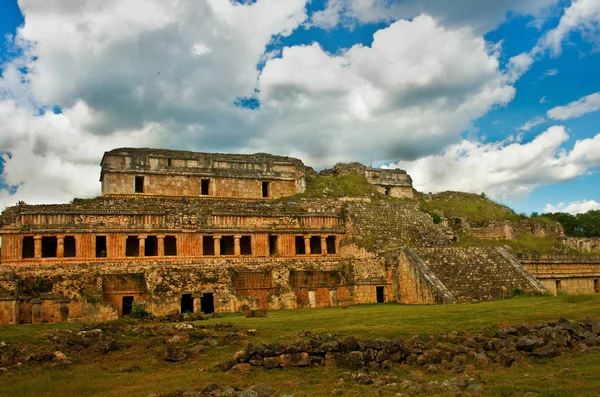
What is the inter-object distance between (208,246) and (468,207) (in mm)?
20433

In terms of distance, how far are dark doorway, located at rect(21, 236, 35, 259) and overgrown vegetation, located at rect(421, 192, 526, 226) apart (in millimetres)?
23671

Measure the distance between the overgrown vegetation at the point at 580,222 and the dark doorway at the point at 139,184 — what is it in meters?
38.7

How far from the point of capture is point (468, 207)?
1591 inches

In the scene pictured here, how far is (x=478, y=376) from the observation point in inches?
448

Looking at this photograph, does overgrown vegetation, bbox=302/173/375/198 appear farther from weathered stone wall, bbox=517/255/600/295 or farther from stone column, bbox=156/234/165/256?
weathered stone wall, bbox=517/255/600/295

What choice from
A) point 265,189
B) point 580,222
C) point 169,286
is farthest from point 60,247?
point 580,222

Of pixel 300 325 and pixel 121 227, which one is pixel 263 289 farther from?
pixel 300 325

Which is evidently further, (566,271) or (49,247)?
(566,271)

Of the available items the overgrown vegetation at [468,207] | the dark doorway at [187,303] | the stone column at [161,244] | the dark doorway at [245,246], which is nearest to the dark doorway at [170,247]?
the stone column at [161,244]

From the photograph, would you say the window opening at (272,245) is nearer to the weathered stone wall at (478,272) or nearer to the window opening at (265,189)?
the window opening at (265,189)

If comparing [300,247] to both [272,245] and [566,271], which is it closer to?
[272,245]

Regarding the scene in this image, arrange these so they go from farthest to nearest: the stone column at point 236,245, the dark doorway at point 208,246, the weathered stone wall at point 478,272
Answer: the dark doorway at point 208,246
the stone column at point 236,245
the weathered stone wall at point 478,272

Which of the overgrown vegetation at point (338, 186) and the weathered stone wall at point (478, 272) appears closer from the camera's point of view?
the weathered stone wall at point (478, 272)

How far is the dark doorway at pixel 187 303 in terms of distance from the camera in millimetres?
23884
